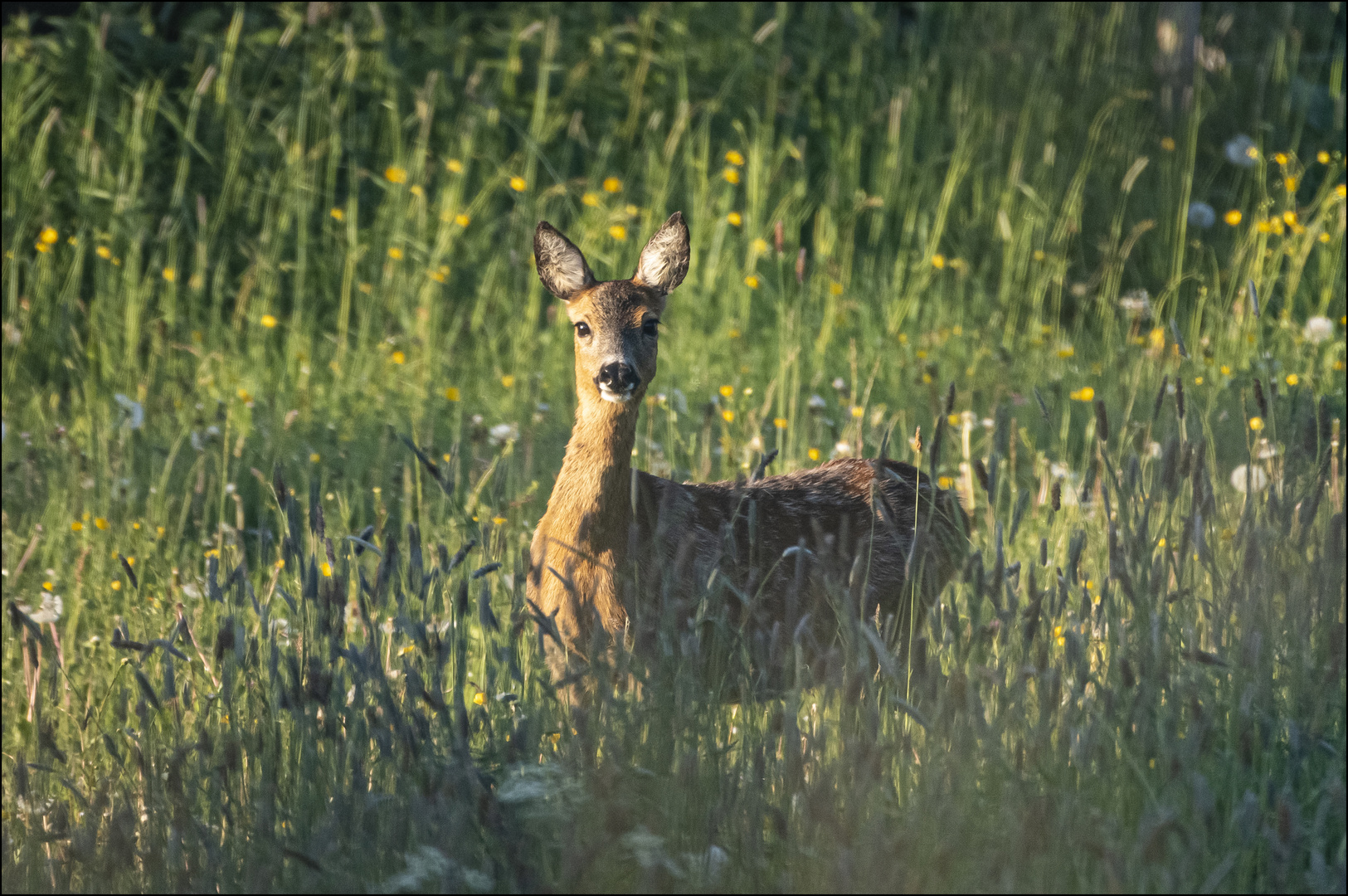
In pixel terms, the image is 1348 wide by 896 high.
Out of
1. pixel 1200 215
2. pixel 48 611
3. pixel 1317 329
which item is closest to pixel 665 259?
pixel 48 611

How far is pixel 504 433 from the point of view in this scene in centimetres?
616

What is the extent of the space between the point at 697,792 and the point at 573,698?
90cm

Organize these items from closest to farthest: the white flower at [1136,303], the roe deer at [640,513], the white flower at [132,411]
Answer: the roe deer at [640,513] < the white flower at [132,411] < the white flower at [1136,303]

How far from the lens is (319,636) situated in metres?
3.40

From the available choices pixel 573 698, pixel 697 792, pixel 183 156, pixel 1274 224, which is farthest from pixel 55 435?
pixel 1274 224

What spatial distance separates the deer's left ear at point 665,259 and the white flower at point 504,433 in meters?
1.52

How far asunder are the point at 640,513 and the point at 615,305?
636 millimetres

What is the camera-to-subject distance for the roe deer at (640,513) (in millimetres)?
4188

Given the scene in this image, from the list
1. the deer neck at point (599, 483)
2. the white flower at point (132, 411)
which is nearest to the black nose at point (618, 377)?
the deer neck at point (599, 483)

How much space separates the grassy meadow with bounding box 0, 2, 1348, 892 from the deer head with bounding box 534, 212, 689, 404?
0.49 m

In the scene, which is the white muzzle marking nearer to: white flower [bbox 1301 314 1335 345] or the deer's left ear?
the deer's left ear

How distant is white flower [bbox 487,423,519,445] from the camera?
6.11 metres

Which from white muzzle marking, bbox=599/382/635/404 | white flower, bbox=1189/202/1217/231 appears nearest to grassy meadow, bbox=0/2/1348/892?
white flower, bbox=1189/202/1217/231

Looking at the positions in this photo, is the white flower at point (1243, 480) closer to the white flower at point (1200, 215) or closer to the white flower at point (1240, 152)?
the white flower at point (1200, 215)
